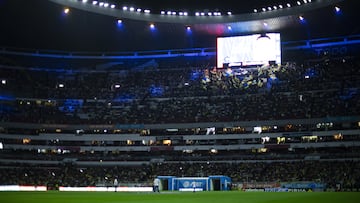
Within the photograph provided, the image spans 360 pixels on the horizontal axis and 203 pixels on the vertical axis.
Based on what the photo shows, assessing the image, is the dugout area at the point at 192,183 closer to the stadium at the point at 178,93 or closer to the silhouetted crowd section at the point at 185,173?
the stadium at the point at 178,93

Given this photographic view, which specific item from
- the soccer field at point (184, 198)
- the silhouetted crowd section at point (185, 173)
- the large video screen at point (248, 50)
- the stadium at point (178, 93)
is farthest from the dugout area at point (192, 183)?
the large video screen at point (248, 50)

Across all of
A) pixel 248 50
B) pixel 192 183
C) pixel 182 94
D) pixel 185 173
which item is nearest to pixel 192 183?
pixel 192 183

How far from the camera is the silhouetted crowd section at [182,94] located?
83.3m

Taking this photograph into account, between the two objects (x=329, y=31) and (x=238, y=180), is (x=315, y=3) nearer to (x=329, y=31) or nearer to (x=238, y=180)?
(x=329, y=31)

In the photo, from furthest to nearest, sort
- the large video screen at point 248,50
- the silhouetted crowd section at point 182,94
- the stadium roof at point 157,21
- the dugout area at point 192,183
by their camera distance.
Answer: the silhouetted crowd section at point 182,94, the large video screen at point 248,50, the stadium roof at point 157,21, the dugout area at point 192,183

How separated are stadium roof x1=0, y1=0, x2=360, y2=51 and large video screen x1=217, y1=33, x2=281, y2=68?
7.67ft

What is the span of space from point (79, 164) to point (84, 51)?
24880mm

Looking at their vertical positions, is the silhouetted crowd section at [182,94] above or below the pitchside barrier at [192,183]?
above

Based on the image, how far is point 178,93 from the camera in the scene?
3647 inches

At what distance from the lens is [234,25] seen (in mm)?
82562

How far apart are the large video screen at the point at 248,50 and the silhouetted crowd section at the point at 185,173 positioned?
703 inches

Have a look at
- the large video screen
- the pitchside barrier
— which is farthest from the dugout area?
the large video screen

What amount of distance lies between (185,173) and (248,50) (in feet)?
80.1

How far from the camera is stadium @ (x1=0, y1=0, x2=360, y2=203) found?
247ft
